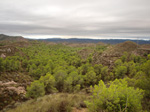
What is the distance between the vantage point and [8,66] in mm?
36062

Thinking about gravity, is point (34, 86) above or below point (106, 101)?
below

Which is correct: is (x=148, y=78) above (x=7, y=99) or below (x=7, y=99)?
above

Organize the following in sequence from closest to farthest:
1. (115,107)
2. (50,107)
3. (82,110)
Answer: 1. (115,107)
2. (50,107)
3. (82,110)

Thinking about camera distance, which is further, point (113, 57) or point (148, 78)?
point (113, 57)

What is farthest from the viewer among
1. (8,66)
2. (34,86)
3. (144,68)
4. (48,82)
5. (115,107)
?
(8,66)

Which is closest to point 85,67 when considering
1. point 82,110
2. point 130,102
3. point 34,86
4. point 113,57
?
point 113,57

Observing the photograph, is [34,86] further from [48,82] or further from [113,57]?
[113,57]

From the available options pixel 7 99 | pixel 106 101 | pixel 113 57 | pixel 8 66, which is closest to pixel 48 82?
pixel 7 99

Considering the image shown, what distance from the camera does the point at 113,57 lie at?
1951 inches

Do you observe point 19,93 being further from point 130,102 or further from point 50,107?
point 130,102

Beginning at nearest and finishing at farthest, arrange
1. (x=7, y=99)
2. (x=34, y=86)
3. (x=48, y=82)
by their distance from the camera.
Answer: (x=34, y=86) < (x=7, y=99) < (x=48, y=82)

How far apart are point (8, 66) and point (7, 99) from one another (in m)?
20.7

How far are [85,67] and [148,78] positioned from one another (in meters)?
32.7

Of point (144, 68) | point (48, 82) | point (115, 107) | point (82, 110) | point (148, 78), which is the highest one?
point (144, 68)
